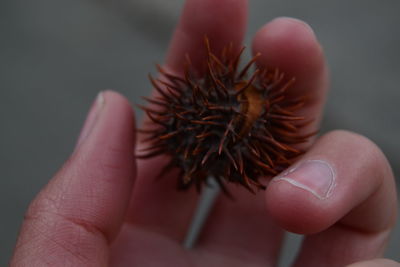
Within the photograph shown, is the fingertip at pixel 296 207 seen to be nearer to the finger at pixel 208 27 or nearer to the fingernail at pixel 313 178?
the fingernail at pixel 313 178

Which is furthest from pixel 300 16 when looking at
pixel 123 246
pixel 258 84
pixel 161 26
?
pixel 123 246

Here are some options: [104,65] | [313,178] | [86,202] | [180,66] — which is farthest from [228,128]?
[104,65]

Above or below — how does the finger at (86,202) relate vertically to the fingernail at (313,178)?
below

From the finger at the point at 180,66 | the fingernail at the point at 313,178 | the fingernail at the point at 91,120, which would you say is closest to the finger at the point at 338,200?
the fingernail at the point at 313,178

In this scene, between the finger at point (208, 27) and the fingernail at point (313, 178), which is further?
the finger at point (208, 27)

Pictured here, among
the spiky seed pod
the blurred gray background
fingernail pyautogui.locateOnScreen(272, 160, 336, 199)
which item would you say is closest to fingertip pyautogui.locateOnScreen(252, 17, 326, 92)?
the spiky seed pod

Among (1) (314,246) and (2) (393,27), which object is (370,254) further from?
(2) (393,27)

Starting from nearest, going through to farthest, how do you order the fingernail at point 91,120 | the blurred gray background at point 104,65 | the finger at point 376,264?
the finger at point 376,264 → the fingernail at point 91,120 → the blurred gray background at point 104,65
